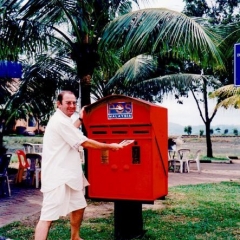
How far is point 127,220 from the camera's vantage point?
5.55m

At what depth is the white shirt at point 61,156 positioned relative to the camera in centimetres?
463

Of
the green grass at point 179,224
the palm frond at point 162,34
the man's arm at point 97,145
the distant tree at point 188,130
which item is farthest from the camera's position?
the distant tree at point 188,130

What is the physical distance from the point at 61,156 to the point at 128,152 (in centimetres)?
80

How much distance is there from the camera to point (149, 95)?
1445 cm

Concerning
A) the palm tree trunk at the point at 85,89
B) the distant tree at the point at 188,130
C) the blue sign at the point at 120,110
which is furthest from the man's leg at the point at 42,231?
the distant tree at the point at 188,130

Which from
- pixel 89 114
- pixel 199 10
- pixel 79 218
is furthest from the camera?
pixel 199 10

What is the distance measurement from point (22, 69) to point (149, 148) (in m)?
8.45

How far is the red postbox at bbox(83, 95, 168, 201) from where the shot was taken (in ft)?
16.3

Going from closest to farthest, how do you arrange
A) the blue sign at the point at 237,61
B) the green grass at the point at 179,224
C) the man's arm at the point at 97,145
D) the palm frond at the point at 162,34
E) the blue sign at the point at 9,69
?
the man's arm at the point at 97,145, the blue sign at the point at 237,61, the green grass at the point at 179,224, the palm frond at the point at 162,34, the blue sign at the point at 9,69

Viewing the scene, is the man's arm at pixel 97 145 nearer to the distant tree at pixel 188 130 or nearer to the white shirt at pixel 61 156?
the white shirt at pixel 61 156

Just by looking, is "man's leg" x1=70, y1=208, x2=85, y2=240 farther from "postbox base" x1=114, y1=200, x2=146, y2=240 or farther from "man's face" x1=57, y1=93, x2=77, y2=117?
"man's face" x1=57, y1=93, x2=77, y2=117

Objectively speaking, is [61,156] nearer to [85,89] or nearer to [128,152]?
[128,152]

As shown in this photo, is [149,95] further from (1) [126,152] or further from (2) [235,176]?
(1) [126,152]

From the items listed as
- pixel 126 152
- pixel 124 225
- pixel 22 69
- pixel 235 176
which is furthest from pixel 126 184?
pixel 235 176
